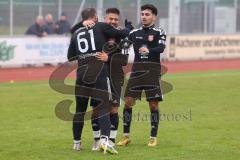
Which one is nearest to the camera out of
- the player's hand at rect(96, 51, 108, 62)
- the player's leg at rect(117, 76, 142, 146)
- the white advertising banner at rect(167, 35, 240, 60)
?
the player's hand at rect(96, 51, 108, 62)

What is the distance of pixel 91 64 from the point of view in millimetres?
10062

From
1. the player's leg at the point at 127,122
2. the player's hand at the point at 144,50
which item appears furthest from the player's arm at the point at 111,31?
the player's leg at the point at 127,122

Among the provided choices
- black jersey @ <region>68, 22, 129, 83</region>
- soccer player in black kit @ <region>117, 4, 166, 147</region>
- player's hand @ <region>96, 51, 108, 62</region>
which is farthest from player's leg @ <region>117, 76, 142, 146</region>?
player's hand @ <region>96, 51, 108, 62</region>

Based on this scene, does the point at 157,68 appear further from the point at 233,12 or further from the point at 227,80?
the point at 233,12

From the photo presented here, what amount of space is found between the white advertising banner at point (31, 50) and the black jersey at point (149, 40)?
1482 cm

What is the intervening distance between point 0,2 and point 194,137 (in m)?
17.7

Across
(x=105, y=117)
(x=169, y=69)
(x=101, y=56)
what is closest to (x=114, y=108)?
Answer: (x=105, y=117)

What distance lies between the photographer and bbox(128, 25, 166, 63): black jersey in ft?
35.3

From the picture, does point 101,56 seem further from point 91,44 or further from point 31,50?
point 31,50

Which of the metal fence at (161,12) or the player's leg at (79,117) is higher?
the metal fence at (161,12)

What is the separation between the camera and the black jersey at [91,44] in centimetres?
998

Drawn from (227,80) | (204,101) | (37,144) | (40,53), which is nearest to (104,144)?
(37,144)

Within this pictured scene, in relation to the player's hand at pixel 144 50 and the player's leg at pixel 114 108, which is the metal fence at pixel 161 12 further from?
the player's hand at pixel 144 50

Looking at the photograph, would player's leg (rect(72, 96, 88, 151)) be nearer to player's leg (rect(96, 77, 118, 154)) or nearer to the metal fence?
player's leg (rect(96, 77, 118, 154))
